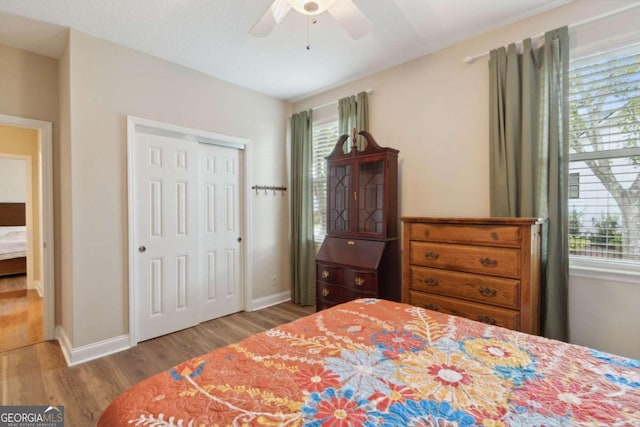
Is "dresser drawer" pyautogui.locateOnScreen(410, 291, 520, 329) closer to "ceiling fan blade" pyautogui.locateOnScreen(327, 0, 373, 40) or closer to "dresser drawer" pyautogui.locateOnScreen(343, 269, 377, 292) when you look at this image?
"dresser drawer" pyautogui.locateOnScreen(343, 269, 377, 292)

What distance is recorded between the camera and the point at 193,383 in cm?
94

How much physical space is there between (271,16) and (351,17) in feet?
1.51

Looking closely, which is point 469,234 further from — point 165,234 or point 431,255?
point 165,234

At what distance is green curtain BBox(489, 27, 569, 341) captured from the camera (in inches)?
82.5

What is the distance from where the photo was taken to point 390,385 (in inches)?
36.4

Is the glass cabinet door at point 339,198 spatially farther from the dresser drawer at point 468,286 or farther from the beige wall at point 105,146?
the beige wall at point 105,146

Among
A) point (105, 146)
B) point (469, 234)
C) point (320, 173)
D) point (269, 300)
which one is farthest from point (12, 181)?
point (469, 234)

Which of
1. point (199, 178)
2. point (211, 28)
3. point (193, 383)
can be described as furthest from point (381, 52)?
point (193, 383)

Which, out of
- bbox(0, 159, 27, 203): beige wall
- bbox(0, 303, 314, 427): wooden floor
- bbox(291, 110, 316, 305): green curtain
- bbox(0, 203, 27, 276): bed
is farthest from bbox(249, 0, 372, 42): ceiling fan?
bbox(0, 159, 27, 203): beige wall

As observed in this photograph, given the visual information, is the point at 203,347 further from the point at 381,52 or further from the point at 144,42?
the point at 381,52

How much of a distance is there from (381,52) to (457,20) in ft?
2.27

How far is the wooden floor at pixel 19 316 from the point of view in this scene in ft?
9.38

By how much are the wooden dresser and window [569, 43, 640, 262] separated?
1.21 feet

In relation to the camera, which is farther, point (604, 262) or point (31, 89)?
point (31, 89)
